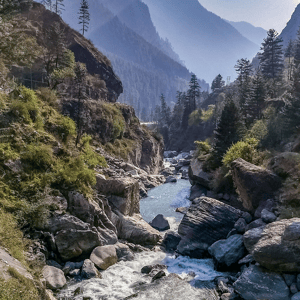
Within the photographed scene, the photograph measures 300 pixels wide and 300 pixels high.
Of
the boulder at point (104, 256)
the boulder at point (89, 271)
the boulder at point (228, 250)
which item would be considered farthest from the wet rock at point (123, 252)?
the boulder at point (228, 250)

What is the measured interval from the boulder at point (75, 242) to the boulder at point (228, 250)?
26.8 feet

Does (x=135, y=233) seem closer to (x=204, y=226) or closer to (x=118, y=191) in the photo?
(x=118, y=191)

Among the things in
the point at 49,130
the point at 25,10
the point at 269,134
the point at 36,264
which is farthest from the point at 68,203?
the point at 25,10

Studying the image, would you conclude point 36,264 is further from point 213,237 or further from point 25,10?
point 25,10

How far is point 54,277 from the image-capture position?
481 inches

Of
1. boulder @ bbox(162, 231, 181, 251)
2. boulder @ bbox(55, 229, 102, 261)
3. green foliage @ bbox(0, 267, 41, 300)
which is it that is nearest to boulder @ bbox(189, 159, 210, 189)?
boulder @ bbox(162, 231, 181, 251)

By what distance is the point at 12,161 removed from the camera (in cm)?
1500

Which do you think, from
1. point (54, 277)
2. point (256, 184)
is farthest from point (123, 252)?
point (256, 184)

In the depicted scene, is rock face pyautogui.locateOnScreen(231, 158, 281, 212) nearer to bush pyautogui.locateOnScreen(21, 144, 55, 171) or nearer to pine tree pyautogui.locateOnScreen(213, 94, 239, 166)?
pine tree pyautogui.locateOnScreen(213, 94, 239, 166)

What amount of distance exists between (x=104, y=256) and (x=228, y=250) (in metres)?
8.46

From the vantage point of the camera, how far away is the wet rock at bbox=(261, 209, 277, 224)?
16.2m

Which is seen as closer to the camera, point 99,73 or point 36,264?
point 36,264

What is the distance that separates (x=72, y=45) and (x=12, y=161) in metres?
43.0

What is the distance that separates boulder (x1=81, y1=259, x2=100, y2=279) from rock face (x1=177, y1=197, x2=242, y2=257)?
24.3 feet
